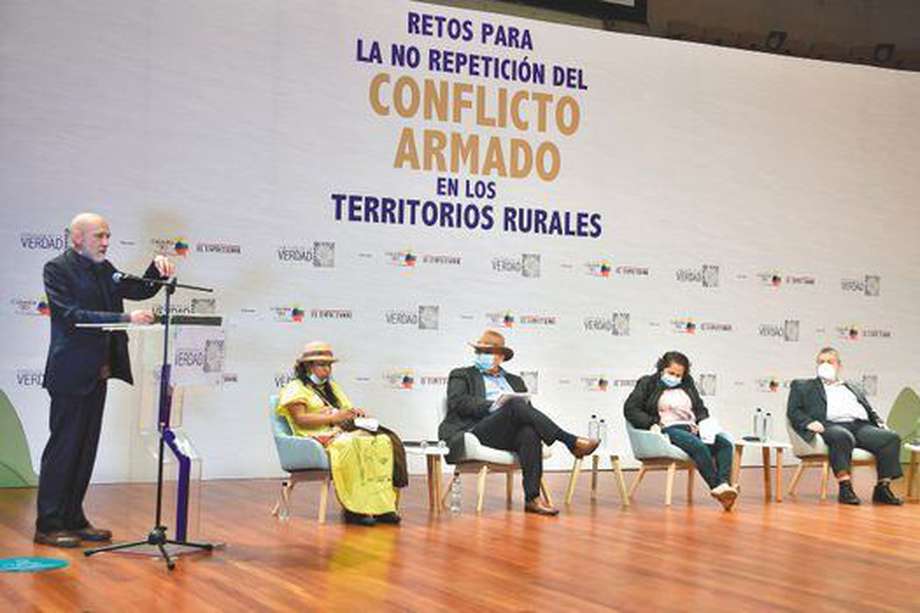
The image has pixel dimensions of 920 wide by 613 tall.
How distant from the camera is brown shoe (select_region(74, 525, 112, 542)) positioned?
20.1 feet

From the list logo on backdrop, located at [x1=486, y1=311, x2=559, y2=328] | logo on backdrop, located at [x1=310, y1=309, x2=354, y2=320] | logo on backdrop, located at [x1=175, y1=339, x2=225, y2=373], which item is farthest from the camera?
logo on backdrop, located at [x1=486, y1=311, x2=559, y2=328]

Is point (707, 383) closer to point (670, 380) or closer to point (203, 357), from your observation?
point (670, 380)

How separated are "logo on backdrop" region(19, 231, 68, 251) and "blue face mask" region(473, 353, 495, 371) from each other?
2.95 m

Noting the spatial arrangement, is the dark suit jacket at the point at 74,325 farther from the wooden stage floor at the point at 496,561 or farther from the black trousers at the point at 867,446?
the black trousers at the point at 867,446

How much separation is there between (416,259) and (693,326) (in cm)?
266

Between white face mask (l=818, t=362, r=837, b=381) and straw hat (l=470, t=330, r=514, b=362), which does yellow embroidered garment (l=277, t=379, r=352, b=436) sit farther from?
white face mask (l=818, t=362, r=837, b=381)

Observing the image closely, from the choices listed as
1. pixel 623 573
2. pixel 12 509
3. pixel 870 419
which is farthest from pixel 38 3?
pixel 870 419

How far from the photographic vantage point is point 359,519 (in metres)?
7.22

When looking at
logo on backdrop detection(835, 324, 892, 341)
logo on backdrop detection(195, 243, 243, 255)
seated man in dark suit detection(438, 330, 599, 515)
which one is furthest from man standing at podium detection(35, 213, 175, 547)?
logo on backdrop detection(835, 324, 892, 341)

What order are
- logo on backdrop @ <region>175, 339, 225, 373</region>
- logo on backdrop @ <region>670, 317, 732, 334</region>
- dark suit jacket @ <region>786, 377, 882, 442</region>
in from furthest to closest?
logo on backdrop @ <region>670, 317, 732, 334</region>
dark suit jacket @ <region>786, 377, 882, 442</region>
logo on backdrop @ <region>175, 339, 225, 373</region>

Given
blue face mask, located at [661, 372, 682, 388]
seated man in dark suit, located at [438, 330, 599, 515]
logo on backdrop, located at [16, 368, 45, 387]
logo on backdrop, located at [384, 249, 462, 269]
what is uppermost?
logo on backdrop, located at [384, 249, 462, 269]

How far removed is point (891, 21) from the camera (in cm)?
1329

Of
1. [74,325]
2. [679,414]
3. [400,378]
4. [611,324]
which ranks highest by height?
[611,324]

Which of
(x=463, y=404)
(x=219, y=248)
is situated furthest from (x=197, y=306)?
(x=463, y=404)
